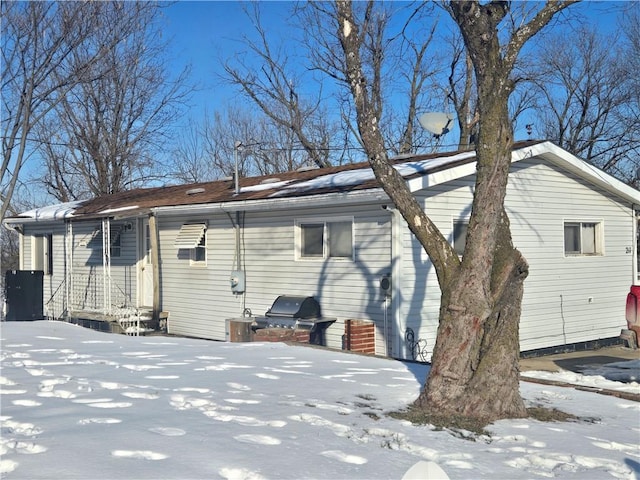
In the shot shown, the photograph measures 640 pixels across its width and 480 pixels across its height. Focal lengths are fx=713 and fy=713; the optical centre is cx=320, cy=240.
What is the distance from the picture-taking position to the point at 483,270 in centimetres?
625

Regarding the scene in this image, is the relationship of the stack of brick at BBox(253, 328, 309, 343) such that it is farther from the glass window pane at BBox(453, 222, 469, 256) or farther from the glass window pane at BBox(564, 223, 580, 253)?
the glass window pane at BBox(564, 223, 580, 253)

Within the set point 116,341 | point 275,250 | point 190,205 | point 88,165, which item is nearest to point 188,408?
point 116,341

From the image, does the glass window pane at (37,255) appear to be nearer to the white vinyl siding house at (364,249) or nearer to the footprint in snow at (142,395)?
the white vinyl siding house at (364,249)

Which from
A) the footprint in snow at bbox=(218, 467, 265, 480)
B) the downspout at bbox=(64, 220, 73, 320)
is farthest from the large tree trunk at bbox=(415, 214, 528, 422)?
the downspout at bbox=(64, 220, 73, 320)

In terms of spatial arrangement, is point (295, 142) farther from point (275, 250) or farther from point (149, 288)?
point (275, 250)

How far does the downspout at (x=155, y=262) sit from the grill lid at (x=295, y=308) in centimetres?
415

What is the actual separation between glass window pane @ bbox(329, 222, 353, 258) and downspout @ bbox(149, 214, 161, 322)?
500 cm

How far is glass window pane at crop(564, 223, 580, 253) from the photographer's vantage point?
571 inches

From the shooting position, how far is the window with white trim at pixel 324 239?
1220 cm

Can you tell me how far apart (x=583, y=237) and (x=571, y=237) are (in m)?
0.42

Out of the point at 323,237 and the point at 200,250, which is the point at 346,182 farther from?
the point at 200,250

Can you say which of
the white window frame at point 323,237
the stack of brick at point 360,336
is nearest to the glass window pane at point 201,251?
the white window frame at point 323,237

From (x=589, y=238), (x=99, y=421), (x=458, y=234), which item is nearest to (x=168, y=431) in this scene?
(x=99, y=421)

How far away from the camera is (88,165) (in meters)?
30.5
